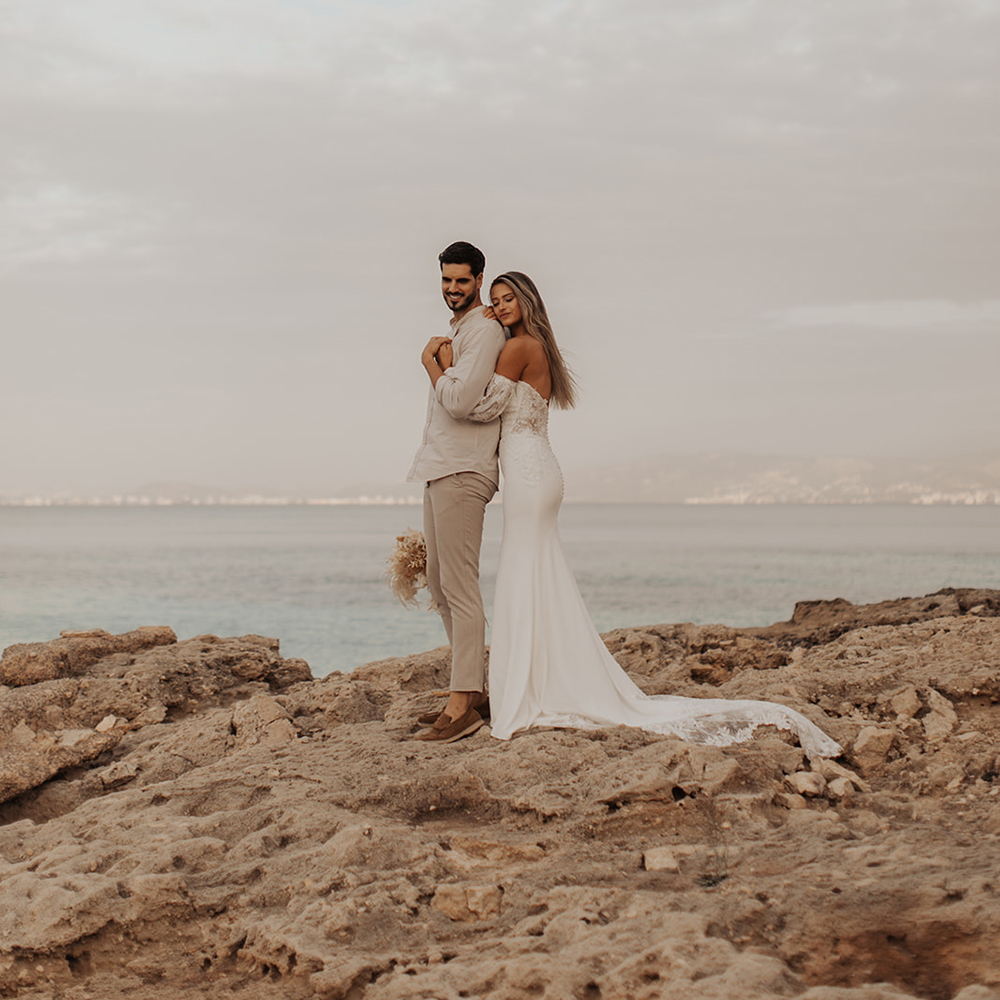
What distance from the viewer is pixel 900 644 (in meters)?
7.11

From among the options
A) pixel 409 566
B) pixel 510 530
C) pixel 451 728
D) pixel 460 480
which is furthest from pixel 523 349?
pixel 451 728

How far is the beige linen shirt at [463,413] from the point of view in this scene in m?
4.85

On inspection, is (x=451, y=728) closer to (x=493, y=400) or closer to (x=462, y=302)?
(x=493, y=400)

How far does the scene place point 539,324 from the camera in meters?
5.10

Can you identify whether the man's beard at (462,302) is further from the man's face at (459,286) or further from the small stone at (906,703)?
the small stone at (906,703)

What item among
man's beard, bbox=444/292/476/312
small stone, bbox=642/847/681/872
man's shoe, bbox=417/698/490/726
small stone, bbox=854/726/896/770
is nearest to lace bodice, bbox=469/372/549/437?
man's beard, bbox=444/292/476/312

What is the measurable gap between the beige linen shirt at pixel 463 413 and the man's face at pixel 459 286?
0.06 meters

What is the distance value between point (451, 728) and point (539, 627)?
704mm

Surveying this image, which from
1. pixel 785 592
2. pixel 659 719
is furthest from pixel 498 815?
pixel 785 592

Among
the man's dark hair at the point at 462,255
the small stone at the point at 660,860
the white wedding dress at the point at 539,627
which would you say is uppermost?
the man's dark hair at the point at 462,255

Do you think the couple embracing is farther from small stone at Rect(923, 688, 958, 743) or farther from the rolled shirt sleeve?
small stone at Rect(923, 688, 958, 743)

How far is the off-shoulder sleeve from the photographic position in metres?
4.95

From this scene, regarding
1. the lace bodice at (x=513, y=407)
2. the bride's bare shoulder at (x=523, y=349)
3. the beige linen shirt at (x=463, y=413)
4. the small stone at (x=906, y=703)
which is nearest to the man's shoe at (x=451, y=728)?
the beige linen shirt at (x=463, y=413)

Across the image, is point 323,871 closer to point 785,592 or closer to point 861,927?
point 861,927
